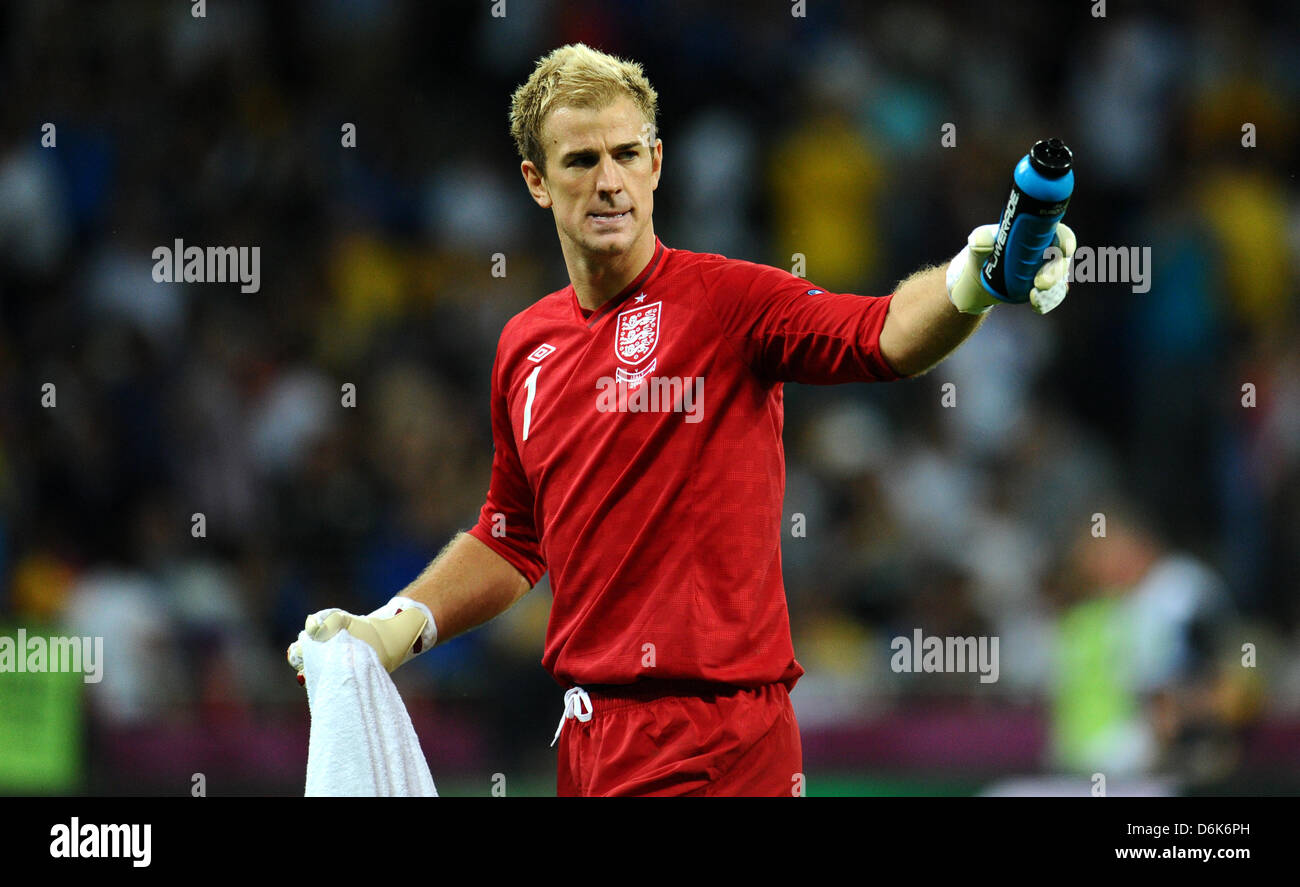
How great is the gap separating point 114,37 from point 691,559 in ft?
25.3

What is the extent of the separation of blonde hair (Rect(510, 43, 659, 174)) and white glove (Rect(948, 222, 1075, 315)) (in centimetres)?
96

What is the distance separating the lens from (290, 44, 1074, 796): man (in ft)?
10.6

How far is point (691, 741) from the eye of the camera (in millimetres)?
3223

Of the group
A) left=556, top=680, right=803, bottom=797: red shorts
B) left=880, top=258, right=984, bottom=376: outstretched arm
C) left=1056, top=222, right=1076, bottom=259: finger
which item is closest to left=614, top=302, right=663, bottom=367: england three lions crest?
left=880, top=258, right=984, bottom=376: outstretched arm

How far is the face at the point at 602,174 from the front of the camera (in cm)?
345

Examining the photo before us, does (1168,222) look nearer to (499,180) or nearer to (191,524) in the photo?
(499,180)

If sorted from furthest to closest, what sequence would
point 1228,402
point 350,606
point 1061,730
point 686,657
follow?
point 1228,402
point 350,606
point 1061,730
point 686,657

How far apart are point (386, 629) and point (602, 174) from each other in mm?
1088

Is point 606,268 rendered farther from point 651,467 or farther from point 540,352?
point 651,467

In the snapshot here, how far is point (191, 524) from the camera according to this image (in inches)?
316

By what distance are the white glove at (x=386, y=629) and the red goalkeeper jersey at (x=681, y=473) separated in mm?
294

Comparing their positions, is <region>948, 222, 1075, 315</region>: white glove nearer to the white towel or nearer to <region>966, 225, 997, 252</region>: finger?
<region>966, 225, 997, 252</region>: finger

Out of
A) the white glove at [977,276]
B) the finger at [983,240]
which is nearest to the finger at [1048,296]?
the white glove at [977,276]
